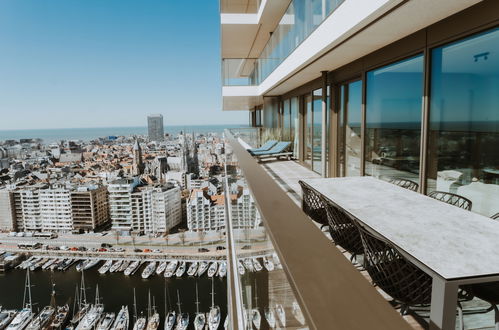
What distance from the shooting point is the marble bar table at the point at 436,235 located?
153 centimetres

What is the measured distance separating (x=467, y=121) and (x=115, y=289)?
37.5m

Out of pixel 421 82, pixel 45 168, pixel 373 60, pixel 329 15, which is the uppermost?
pixel 329 15

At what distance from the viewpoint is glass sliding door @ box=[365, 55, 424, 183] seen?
185 inches

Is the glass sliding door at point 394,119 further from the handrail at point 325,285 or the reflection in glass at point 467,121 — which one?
the handrail at point 325,285

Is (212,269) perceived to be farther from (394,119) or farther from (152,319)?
(394,119)

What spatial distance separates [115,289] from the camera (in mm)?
34188

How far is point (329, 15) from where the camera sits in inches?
207

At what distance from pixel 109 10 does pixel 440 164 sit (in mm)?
78292

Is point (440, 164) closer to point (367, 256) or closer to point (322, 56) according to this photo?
point (367, 256)

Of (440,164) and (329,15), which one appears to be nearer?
(440,164)

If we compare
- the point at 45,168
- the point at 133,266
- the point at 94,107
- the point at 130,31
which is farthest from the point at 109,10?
the point at 94,107

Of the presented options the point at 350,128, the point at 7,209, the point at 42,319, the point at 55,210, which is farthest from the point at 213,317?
the point at 7,209

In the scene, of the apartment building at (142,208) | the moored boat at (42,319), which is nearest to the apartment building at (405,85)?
the moored boat at (42,319)

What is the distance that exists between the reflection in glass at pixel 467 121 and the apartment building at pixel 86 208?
51013 millimetres
